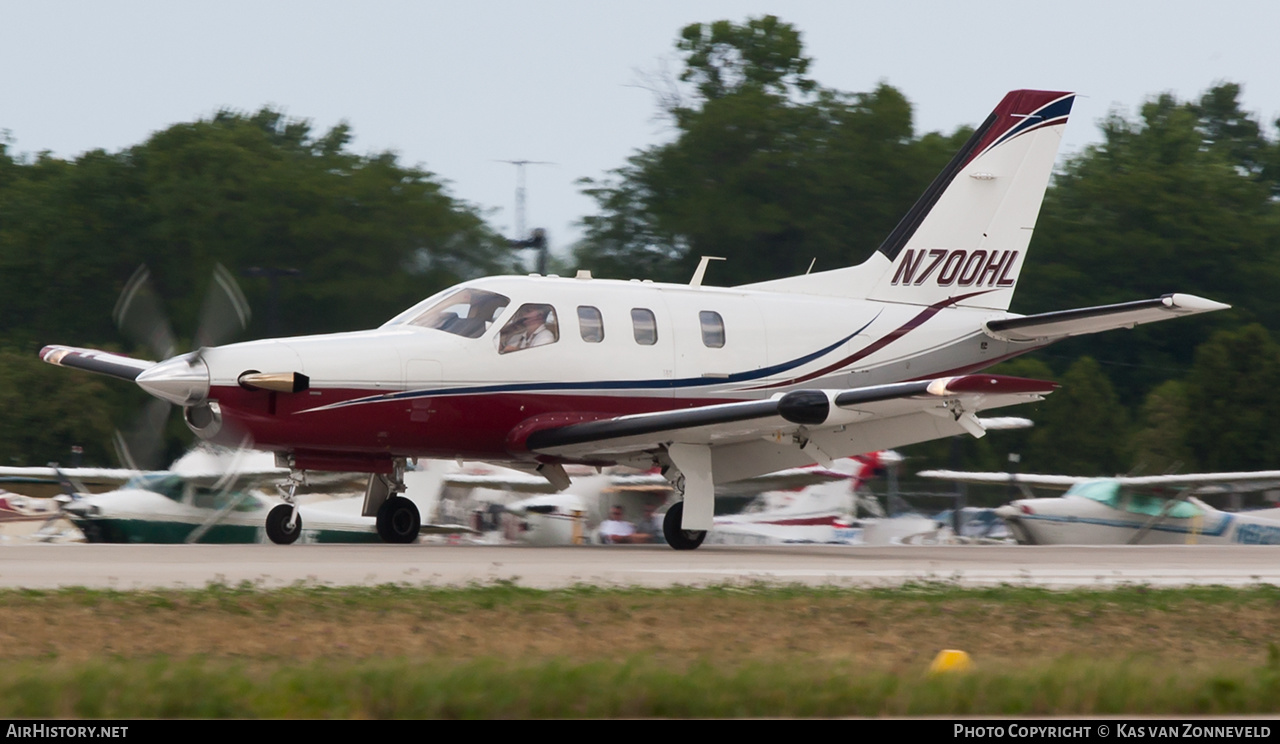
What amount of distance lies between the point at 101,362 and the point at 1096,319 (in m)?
12.2

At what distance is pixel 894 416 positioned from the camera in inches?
663

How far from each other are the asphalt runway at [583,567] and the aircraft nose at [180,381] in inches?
62.3

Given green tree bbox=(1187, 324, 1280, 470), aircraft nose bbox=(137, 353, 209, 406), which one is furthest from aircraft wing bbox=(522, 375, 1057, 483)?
green tree bbox=(1187, 324, 1280, 470)

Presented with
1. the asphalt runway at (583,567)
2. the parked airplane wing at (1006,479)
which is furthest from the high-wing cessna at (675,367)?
the parked airplane wing at (1006,479)

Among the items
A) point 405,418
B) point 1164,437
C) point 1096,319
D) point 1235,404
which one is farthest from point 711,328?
point 1164,437

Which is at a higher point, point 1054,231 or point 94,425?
point 1054,231

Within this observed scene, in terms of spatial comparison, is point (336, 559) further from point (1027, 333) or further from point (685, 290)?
point (1027, 333)

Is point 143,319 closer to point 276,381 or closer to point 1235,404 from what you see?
point 276,381

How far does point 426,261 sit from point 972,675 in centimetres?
2987

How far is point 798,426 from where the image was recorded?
16.5 m

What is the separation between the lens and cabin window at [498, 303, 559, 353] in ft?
55.4

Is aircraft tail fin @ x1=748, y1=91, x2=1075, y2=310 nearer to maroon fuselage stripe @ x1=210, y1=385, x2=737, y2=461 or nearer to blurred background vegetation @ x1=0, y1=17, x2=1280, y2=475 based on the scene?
maroon fuselage stripe @ x1=210, y1=385, x2=737, y2=461
